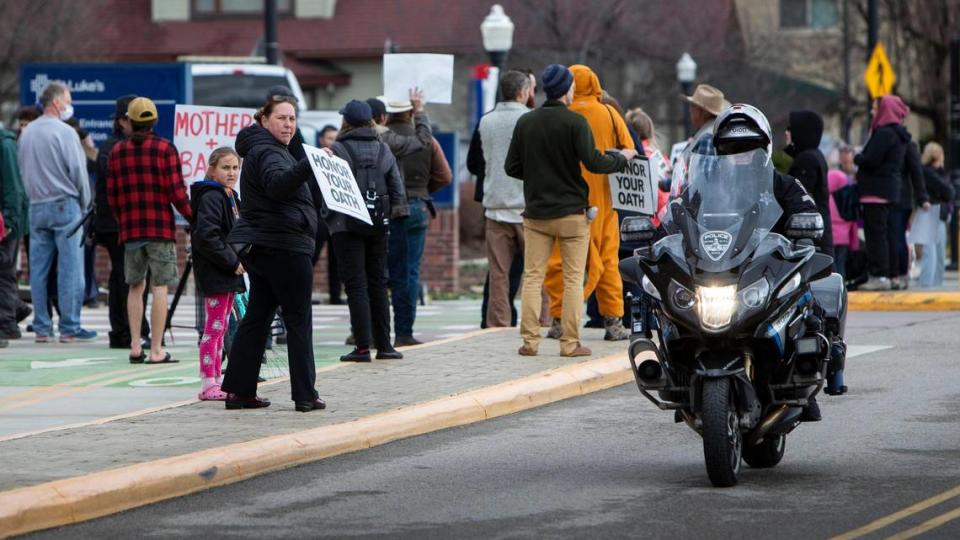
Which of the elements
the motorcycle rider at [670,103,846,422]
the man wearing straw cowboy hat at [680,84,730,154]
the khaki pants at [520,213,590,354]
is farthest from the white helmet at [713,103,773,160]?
the khaki pants at [520,213,590,354]

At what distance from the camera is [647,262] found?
9.40 m

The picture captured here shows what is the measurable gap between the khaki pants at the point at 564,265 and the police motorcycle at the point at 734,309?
13.6ft

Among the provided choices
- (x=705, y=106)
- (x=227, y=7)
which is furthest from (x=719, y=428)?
(x=227, y=7)

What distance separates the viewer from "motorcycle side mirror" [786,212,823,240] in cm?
932

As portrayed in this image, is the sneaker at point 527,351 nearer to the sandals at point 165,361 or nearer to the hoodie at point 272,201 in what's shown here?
the sandals at point 165,361

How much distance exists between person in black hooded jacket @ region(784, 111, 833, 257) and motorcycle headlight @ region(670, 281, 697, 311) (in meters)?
5.74

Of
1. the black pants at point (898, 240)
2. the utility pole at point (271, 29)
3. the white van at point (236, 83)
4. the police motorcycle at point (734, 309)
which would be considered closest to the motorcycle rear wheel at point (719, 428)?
the police motorcycle at point (734, 309)

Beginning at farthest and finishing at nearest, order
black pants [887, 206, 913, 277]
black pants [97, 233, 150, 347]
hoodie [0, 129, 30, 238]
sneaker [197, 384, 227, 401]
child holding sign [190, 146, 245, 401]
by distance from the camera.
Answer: black pants [887, 206, 913, 277], hoodie [0, 129, 30, 238], black pants [97, 233, 150, 347], child holding sign [190, 146, 245, 401], sneaker [197, 384, 227, 401]

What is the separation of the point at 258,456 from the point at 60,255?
7.09 metres

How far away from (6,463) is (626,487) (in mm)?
2910

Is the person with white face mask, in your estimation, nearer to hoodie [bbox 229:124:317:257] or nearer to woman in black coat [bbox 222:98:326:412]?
woman in black coat [bbox 222:98:326:412]

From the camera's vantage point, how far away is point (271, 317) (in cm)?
1159

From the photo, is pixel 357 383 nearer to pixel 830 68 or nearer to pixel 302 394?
pixel 302 394

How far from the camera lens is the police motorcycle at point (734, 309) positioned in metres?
9.09
